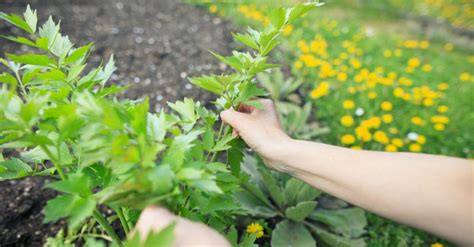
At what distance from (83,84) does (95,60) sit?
6.73 ft

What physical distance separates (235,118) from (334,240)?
2.81ft

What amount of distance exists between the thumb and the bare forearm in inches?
6.3

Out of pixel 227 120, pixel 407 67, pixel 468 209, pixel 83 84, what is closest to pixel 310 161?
pixel 227 120

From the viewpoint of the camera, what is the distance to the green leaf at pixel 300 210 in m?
1.75

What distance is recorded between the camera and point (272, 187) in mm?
1942

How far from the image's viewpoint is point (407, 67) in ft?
11.8

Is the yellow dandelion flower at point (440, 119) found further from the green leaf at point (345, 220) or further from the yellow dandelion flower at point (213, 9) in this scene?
the yellow dandelion flower at point (213, 9)

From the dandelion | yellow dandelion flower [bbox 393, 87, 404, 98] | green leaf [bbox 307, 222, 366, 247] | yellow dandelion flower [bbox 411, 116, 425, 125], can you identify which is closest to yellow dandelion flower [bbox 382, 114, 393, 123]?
yellow dandelion flower [bbox 411, 116, 425, 125]

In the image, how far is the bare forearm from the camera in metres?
1.01

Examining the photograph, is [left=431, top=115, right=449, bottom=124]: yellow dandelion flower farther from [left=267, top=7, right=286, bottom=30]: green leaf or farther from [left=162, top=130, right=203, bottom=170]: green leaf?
[left=162, top=130, right=203, bottom=170]: green leaf

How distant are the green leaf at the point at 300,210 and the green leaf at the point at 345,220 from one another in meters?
0.14

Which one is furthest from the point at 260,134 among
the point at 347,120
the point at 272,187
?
the point at 347,120

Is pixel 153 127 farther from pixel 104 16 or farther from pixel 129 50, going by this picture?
pixel 104 16

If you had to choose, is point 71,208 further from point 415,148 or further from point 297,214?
point 415,148
